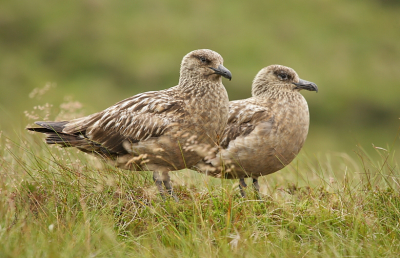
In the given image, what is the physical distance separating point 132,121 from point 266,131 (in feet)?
4.49

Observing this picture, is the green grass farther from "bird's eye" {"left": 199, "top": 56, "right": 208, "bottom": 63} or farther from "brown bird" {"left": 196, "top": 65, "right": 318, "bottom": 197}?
"bird's eye" {"left": 199, "top": 56, "right": 208, "bottom": 63}

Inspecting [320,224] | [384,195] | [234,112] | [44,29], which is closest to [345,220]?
[320,224]

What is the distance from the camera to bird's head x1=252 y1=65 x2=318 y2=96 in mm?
5332

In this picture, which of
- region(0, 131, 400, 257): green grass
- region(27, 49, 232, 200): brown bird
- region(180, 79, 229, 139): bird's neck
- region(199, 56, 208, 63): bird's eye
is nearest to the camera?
region(0, 131, 400, 257): green grass

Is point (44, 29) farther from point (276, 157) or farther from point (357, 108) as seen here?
point (276, 157)

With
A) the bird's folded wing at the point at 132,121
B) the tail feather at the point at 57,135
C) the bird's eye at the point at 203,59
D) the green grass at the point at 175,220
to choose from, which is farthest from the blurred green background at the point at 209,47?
the green grass at the point at 175,220

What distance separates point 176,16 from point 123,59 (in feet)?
12.7

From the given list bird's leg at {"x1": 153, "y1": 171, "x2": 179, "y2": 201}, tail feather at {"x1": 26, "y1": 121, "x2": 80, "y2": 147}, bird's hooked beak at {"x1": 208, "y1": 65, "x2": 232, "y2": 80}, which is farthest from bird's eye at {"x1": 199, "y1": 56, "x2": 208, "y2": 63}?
tail feather at {"x1": 26, "y1": 121, "x2": 80, "y2": 147}

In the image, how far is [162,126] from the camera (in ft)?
14.4

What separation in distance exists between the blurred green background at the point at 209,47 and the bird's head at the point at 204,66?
14873 millimetres

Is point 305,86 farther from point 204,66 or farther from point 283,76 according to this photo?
point 204,66

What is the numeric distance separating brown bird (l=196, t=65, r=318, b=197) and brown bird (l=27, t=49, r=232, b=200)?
14.5 inches

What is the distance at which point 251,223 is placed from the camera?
3.76 m

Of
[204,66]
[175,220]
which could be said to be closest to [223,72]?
[204,66]
